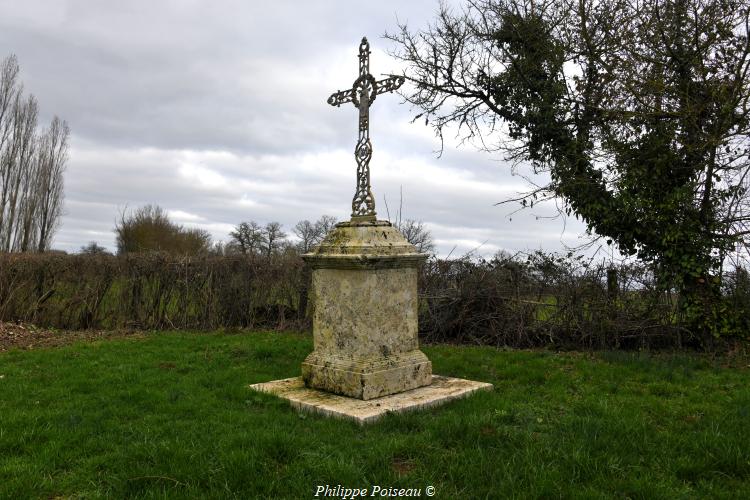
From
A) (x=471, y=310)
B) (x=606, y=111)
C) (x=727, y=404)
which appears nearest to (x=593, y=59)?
(x=606, y=111)

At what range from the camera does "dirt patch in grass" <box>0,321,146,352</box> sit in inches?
381

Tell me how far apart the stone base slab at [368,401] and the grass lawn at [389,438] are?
153 mm

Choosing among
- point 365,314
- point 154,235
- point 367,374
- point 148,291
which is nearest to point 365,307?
point 365,314

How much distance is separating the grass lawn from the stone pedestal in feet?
2.12

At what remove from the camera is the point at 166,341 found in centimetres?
925

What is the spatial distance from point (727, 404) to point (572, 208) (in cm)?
474

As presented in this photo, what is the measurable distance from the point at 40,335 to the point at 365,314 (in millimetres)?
8672

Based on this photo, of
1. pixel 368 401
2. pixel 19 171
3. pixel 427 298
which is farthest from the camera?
pixel 19 171

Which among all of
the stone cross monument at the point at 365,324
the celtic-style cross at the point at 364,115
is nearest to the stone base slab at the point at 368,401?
the stone cross monument at the point at 365,324

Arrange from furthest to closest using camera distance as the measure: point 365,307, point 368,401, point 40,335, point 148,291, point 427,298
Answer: point 148,291
point 40,335
point 427,298
point 365,307
point 368,401

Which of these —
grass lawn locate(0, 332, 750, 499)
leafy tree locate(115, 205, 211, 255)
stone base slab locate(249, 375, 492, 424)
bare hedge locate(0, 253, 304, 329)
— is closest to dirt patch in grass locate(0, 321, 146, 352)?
bare hedge locate(0, 253, 304, 329)

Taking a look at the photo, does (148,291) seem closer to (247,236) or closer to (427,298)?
(427,298)

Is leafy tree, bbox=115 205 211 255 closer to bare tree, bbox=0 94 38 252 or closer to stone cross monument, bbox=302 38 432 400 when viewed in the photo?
bare tree, bbox=0 94 38 252

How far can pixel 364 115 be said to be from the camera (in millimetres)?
5879
